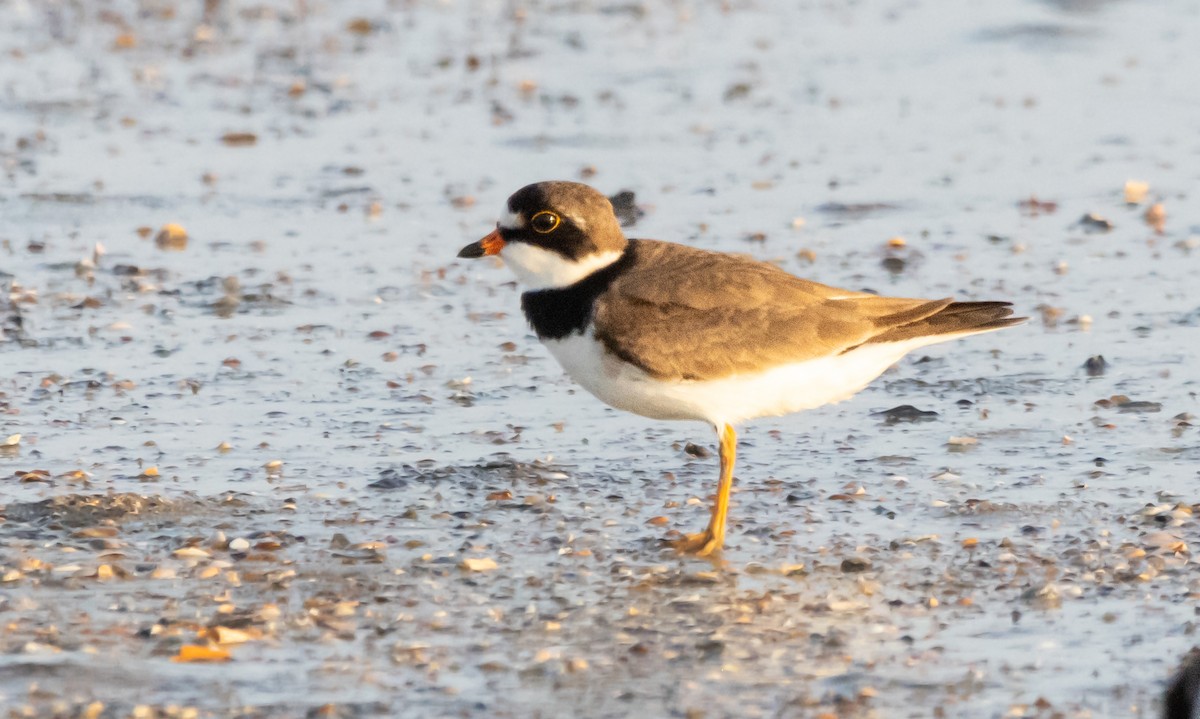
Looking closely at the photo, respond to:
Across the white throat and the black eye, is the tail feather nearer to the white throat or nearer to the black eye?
the white throat

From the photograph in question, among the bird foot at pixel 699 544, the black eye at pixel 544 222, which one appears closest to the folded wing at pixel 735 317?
the black eye at pixel 544 222

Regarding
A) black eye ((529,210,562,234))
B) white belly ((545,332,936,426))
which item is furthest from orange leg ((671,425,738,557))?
black eye ((529,210,562,234))

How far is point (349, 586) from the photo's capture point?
522cm

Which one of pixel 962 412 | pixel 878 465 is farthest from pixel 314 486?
pixel 962 412

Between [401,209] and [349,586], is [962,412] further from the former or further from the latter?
[401,209]

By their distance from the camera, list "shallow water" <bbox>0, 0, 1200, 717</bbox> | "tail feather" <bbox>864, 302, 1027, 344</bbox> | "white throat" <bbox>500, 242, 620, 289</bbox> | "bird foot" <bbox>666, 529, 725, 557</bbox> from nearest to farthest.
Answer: "shallow water" <bbox>0, 0, 1200, 717</bbox> → "bird foot" <bbox>666, 529, 725, 557</bbox> → "white throat" <bbox>500, 242, 620, 289</bbox> → "tail feather" <bbox>864, 302, 1027, 344</bbox>

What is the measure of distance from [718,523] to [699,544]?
10cm

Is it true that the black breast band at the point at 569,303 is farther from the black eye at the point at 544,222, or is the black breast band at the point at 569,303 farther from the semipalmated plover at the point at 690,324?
the black eye at the point at 544,222

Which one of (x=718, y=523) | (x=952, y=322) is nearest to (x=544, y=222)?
(x=718, y=523)

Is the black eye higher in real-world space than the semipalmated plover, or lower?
higher

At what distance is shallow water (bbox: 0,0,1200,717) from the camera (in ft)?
15.6

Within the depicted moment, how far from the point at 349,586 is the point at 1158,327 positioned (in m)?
4.32

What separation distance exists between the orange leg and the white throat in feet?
2.24

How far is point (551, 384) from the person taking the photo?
24.4 feet
